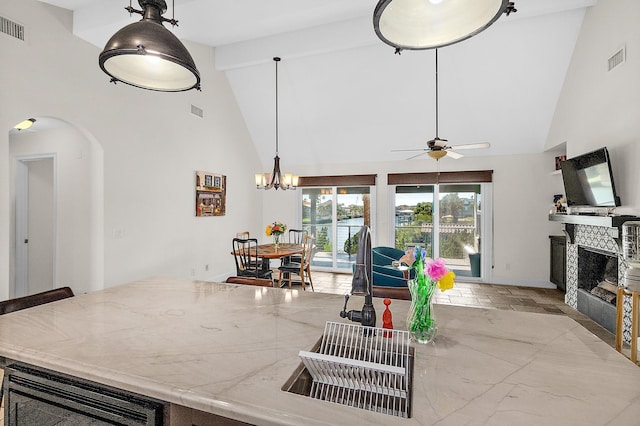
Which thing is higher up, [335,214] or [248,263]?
[335,214]

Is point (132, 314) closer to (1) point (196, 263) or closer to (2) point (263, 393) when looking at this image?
(2) point (263, 393)

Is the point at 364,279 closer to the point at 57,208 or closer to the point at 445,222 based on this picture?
the point at 57,208

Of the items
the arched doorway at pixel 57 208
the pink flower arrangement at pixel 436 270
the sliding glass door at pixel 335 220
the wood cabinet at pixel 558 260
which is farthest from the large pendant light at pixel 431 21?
the sliding glass door at pixel 335 220

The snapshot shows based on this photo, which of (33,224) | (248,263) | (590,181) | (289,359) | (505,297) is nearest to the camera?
(289,359)

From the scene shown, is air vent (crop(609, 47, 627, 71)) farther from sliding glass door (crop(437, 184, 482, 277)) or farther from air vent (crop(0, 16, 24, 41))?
air vent (crop(0, 16, 24, 41))

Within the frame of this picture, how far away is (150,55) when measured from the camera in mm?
1277

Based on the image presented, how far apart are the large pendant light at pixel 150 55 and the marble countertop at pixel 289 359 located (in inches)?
44.2

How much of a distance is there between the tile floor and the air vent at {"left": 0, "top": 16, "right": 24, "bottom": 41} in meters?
4.69

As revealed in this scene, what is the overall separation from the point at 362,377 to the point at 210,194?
15.9 ft

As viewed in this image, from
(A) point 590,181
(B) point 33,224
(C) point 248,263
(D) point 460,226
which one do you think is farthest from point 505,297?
(B) point 33,224

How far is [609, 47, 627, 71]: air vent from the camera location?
320 centimetres

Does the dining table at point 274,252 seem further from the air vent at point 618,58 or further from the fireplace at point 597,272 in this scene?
the air vent at point 618,58

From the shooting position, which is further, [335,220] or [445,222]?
[335,220]

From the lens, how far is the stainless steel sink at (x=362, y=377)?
0.92 m
